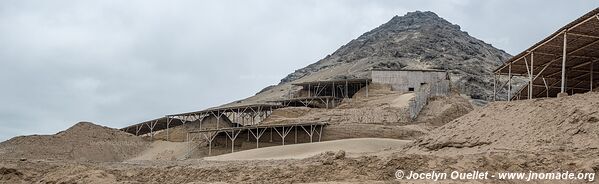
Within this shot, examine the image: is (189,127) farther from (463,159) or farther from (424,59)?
(463,159)

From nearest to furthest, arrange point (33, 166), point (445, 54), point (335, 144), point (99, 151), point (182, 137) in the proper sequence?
point (33, 166), point (335, 144), point (99, 151), point (182, 137), point (445, 54)

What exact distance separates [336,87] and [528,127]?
32.3 m

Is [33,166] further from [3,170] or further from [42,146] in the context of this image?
[42,146]

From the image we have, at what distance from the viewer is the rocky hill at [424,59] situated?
185ft

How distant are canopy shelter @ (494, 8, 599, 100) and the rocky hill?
2033 centimetres

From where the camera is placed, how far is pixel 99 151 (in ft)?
124

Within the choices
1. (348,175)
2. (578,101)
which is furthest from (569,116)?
(348,175)

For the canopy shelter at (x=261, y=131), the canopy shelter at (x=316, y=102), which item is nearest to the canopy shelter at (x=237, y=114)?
the canopy shelter at (x=316, y=102)

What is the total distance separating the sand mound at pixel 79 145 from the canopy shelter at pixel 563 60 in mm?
25335

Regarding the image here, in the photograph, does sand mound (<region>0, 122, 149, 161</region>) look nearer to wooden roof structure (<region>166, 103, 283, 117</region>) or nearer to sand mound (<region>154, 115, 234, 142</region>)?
sand mound (<region>154, 115, 234, 142</region>)

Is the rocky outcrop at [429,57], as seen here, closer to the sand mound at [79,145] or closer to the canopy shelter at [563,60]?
the canopy shelter at [563,60]

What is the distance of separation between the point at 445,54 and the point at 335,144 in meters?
43.3

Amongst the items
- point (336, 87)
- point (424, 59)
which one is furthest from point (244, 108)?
point (424, 59)

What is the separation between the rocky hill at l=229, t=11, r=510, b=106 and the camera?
5653 centimetres
